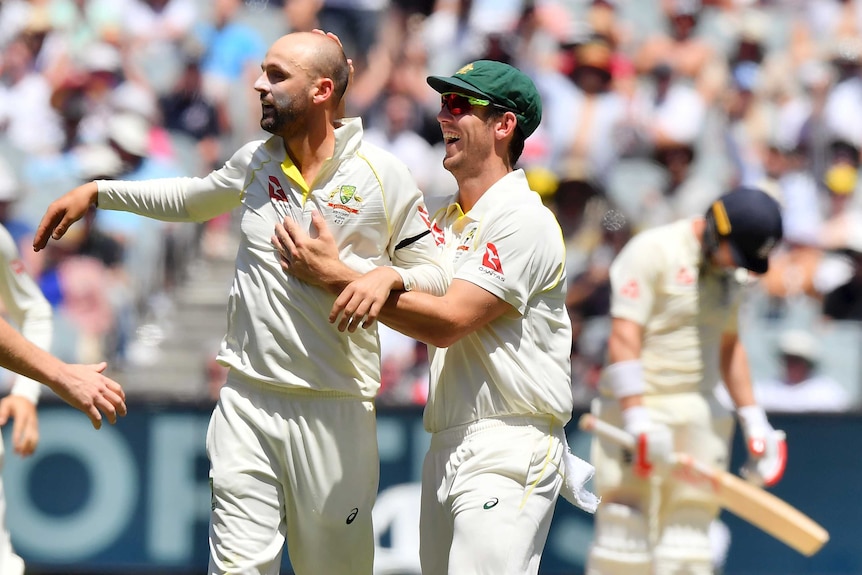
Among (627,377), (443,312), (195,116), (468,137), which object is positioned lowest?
(627,377)

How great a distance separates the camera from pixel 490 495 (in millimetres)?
4273

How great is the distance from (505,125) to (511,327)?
687mm

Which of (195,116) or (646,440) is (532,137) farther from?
(646,440)

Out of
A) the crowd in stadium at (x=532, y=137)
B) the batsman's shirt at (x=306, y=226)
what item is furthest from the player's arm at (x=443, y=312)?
the crowd in stadium at (x=532, y=137)

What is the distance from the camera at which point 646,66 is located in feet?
35.0

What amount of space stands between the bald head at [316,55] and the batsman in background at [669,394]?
228 cm

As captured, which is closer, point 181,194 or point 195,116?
point 181,194

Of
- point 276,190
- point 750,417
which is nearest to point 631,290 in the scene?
point 750,417

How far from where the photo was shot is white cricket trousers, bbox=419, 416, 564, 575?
4.25 metres

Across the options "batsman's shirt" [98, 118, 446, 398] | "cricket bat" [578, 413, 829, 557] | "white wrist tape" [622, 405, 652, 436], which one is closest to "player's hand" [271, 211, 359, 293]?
"batsman's shirt" [98, 118, 446, 398]

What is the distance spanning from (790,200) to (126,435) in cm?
542

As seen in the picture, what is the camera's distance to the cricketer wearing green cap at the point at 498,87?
4.47 metres

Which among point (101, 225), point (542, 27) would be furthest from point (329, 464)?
point (542, 27)

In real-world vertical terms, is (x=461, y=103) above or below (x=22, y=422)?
above
